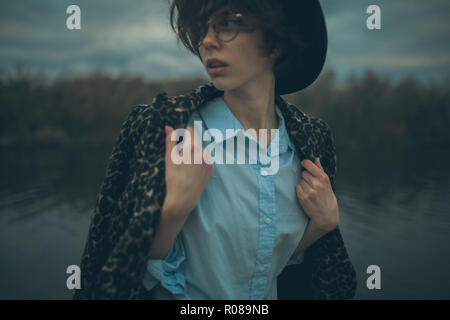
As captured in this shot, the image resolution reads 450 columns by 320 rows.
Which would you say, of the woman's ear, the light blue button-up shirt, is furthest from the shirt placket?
the woman's ear

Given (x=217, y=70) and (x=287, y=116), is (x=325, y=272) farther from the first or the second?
(x=217, y=70)

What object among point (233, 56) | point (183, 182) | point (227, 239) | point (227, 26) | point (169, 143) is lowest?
point (227, 239)

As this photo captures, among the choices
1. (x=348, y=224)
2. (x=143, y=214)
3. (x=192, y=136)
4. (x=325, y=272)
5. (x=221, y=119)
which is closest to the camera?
(x=143, y=214)

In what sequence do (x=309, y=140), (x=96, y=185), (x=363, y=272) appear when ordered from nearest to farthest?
(x=309, y=140), (x=363, y=272), (x=96, y=185)

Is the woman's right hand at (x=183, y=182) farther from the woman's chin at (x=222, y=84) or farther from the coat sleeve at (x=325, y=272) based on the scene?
the coat sleeve at (x=325, y=272)

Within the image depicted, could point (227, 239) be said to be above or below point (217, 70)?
below

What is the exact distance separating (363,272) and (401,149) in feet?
117

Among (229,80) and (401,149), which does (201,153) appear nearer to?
(229,80)

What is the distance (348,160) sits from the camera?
1238 inches

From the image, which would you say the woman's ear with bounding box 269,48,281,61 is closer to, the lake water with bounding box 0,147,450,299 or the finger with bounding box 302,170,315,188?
the finger with bounding box 302,170,315,188

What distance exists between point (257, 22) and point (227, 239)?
0.88m

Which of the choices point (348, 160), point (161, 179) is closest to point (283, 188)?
point (161, 179)

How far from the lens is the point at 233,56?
127 cm

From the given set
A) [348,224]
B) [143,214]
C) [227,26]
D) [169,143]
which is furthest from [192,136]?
[348,224]
